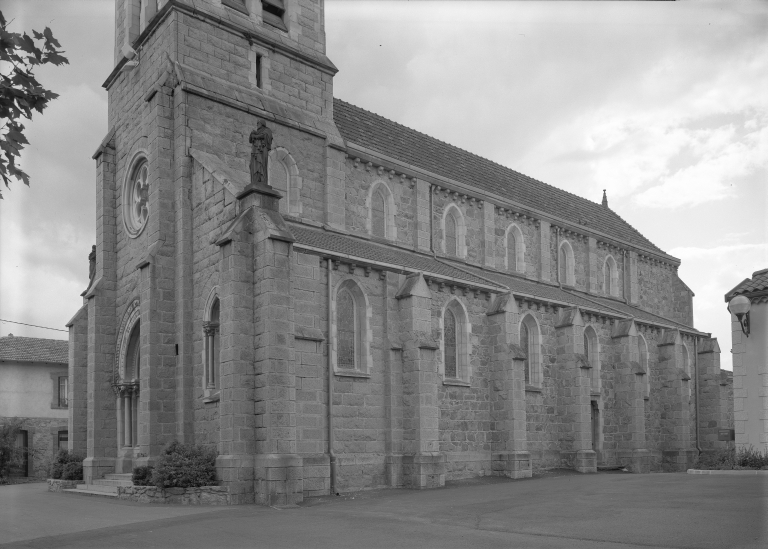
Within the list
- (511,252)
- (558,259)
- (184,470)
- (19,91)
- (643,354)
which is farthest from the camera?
(558,259)

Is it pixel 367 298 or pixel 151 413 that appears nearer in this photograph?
pixel 151 413

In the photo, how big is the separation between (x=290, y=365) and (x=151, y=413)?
477 centimetres

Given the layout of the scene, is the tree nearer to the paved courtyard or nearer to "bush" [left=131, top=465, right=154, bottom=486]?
the paved courtyard

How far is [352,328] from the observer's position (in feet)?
76.4

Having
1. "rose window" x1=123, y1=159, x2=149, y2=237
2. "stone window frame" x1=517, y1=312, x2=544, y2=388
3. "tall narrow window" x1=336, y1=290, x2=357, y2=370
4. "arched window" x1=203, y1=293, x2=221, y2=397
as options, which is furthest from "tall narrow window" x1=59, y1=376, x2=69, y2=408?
"stone window frame" x1=517, y1=312, x2=544, y2=388

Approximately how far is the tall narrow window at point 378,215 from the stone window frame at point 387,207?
4cm

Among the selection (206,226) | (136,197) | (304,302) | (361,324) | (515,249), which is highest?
(136,197)

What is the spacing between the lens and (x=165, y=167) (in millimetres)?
22906

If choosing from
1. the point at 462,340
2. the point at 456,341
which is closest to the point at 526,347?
the point at 462,340

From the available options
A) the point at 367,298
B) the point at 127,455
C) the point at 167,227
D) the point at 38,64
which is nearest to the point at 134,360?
the point at 127,455

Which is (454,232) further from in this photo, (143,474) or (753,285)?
(143,474)

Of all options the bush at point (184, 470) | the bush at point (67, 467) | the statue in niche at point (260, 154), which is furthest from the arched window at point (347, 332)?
the bush at point (67, 467)

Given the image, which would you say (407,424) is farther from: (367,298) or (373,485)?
(367,298)

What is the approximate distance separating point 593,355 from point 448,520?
60.1 feet
